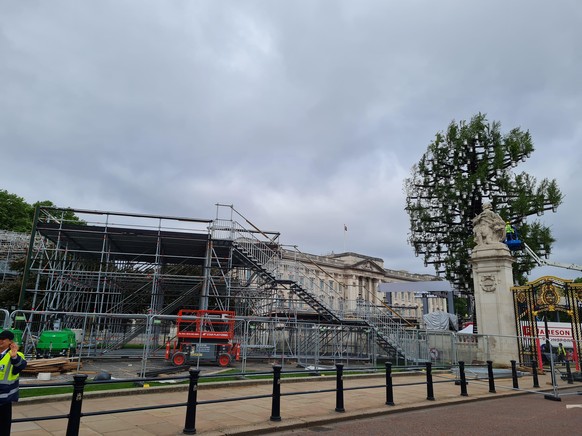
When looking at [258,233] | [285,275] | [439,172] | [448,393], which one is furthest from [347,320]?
[439,172]

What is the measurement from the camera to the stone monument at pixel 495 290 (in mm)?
18016

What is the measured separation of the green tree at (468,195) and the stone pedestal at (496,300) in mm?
9660

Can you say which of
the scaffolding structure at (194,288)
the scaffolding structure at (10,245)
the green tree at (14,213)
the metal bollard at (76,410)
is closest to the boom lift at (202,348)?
the scaffolding structure at (194,288)

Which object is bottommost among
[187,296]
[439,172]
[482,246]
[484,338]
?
[484,338]

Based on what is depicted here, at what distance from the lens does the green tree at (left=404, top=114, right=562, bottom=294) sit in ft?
96.7

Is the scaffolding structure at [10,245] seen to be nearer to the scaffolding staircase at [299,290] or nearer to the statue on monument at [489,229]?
the scaffolding staircase at [299,290]

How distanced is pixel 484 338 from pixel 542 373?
2.35 meters

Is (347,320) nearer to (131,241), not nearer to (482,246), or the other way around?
(482,246)

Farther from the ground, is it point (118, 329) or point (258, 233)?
point (258, 233)

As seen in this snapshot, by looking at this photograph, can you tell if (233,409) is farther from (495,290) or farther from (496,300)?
(495,290)

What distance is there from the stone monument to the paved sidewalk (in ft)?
17.4

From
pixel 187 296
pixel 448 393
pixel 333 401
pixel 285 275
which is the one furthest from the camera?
pixel 187 296

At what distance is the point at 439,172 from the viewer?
33500mm

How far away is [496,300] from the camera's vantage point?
60.3 feet
